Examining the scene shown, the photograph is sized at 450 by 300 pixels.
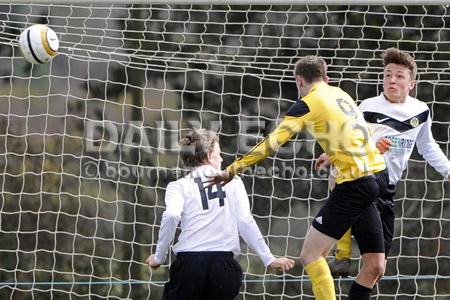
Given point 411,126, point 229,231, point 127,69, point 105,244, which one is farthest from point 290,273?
point 229,231

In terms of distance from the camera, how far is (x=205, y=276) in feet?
19.4

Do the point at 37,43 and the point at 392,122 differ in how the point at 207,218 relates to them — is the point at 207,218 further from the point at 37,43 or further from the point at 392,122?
the point at 37,43

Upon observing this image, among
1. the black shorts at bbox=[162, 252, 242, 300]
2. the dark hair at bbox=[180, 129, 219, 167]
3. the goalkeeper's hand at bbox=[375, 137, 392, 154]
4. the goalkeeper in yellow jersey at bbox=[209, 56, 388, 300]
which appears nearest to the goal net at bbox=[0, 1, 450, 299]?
the goalkeeper's hand at bbox=[375, 137, 392, 154]

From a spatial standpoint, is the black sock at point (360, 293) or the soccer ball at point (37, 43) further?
the soccer ball at point (37, 43)

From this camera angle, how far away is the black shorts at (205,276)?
5902 millimetres

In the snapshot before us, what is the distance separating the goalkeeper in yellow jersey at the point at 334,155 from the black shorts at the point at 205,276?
1.73 feet

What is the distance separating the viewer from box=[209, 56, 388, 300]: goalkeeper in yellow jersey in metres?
Result: 6.11

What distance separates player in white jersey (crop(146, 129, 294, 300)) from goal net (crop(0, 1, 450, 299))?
5132 mm

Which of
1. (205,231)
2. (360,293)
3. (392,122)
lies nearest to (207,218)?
(205,231)

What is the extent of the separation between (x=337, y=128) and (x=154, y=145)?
543 centimetres

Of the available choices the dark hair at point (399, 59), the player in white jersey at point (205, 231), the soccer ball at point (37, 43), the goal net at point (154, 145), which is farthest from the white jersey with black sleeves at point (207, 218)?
the goal net at point (154, 145)

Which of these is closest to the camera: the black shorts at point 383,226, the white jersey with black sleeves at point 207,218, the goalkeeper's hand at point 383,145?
the white jersey with black sleeves at point 207,218

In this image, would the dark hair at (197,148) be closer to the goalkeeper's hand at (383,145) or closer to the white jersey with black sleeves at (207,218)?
the white jersey with black sleeves at (207,218)

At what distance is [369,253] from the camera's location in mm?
6484
